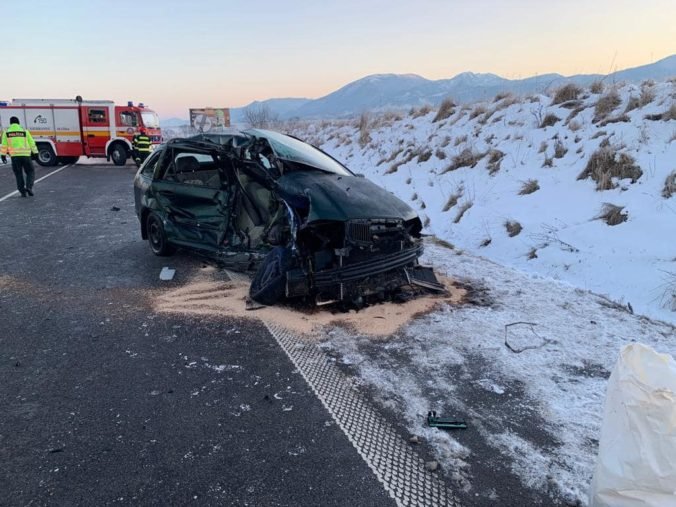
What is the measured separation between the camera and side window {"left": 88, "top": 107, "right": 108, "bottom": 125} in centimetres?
2123

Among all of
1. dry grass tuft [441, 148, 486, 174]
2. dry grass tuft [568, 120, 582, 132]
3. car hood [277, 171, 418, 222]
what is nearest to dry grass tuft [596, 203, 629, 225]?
car hood [277, 171, 418, 222]

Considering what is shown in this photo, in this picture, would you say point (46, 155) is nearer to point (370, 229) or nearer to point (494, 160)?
point (494, 160)

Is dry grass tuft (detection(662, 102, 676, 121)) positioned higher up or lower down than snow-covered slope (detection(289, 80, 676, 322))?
higher up

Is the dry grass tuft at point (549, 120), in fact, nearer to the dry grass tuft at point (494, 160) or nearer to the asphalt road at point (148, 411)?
the dry grass tuft at point (494, 160)

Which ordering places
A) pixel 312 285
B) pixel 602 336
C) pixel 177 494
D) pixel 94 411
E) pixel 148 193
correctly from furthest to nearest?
1. pixel 148 193
2. pixel 312 285
3. pixel 602 336
4. pixel 94 411
5. pixel 177 494

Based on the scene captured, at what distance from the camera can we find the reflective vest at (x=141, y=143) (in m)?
19.4

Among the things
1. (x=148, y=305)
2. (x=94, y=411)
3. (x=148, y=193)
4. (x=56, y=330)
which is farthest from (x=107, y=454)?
(x=148, y=193)

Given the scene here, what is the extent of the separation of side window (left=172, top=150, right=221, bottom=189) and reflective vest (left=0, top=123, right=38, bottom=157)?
8285mm

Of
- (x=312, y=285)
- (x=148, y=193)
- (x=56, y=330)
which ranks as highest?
(x=148, y=193)

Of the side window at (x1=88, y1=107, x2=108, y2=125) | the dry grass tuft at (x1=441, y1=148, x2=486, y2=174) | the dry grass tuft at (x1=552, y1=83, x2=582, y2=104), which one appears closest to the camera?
the dry grass tuft at (x1=441, y1=148, x2=486, y2=174)

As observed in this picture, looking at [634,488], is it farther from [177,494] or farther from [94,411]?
[94,411]

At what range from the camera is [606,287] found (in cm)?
535

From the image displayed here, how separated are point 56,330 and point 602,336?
4.94 meters

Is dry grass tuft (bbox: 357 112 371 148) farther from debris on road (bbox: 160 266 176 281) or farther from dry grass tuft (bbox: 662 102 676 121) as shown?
debris on road (bbox: 160 266 176 281)
